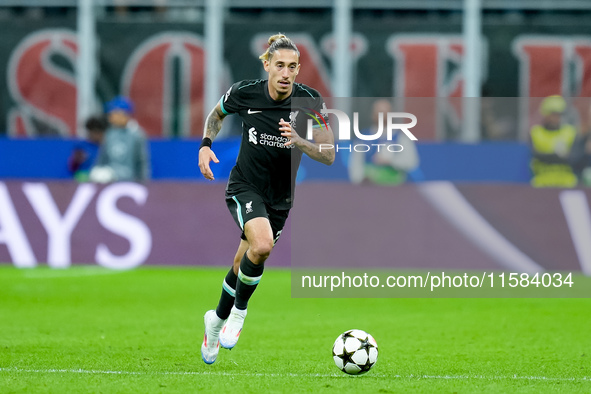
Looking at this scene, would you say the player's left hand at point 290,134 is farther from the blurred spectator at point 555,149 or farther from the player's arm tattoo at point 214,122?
the blurred spectator at point 555,149

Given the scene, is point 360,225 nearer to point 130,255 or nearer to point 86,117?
point 130,255

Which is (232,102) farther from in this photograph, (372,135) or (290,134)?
(372,135)

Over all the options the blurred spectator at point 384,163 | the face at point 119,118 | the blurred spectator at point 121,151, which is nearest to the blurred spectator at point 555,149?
the blurred spectator at point 384,163

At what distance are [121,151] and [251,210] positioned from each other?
7312 mm

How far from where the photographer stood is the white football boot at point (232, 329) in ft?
23.4

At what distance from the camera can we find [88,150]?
53.3ft

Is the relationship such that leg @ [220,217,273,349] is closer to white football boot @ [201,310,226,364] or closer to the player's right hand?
white football boot @ [201,310,226,364]

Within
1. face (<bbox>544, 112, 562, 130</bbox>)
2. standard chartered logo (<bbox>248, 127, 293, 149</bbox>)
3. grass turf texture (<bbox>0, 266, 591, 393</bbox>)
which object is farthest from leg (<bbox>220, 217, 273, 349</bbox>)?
face (<bbox>544, 112, 562, 130</bbox>)

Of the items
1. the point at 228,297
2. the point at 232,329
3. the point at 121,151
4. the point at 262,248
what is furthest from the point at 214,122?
the point at 121,151

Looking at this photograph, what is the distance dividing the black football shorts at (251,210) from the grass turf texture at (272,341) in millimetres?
936

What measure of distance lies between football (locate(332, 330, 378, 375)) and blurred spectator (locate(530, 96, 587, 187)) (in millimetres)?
7715

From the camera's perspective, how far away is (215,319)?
290 inches

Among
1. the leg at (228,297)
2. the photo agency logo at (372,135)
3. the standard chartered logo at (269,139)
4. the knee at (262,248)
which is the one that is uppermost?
the standard chartered logo at (269,139)

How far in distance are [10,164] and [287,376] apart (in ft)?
36.0
